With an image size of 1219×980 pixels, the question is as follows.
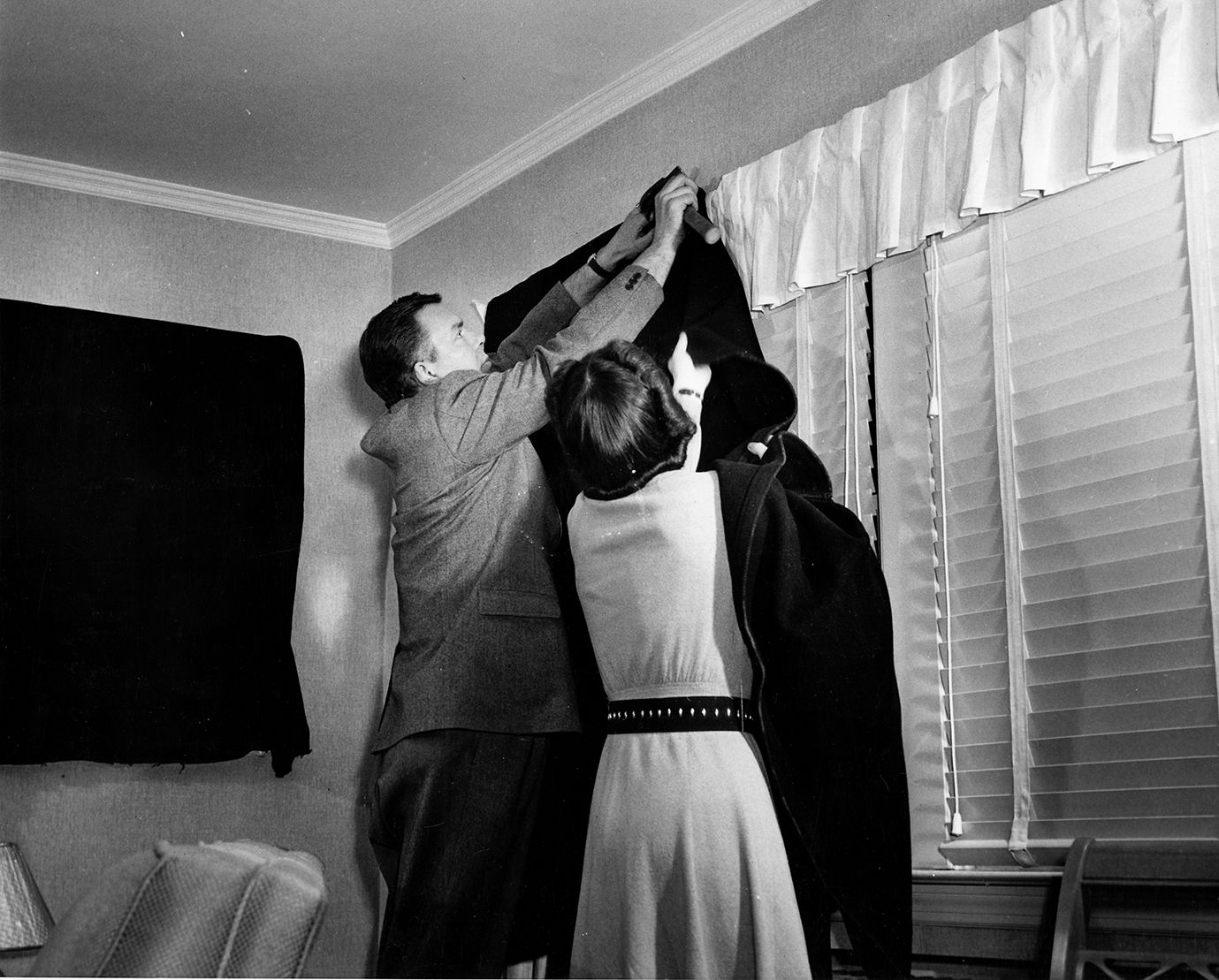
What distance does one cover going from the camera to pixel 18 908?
6.94ft

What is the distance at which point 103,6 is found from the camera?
2.38 meters

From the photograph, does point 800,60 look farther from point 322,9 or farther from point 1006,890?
point 1006,890

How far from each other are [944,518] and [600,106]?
45.7 inches

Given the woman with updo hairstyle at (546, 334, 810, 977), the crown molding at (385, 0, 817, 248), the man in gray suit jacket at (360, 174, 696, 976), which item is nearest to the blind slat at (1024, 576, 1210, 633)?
the woman with updo hairstyle at (546, 334, 810, 977)

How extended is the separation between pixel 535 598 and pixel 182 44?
1.26 metres

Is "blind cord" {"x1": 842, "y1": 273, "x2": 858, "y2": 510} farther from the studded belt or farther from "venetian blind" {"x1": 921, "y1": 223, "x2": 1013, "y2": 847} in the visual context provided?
the studded belt

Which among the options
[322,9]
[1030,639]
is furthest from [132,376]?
[1030,639]

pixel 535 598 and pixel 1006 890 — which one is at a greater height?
pixel 535 598

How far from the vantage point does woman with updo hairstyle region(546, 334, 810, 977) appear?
1.62m

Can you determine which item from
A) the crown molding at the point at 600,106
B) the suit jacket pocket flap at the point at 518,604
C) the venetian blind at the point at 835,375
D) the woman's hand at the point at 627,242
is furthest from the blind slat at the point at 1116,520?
the crown molding at the point at 600,106

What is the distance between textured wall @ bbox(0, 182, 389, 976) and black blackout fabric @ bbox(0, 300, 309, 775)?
0.17ft

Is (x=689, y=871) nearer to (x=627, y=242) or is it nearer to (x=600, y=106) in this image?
(x=627, y=242)

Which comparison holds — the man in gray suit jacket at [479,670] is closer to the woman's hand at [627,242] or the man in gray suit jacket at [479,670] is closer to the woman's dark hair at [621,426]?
the woman's hand at [627,242]

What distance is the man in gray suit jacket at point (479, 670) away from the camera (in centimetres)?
210
